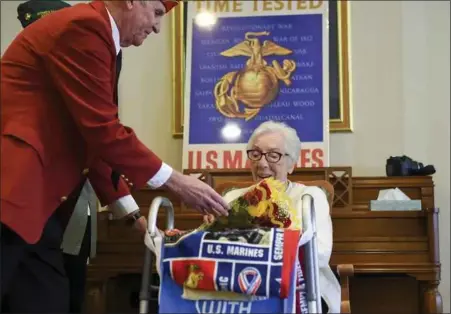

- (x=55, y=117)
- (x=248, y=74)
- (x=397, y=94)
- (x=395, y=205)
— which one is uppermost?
(x=248, y=74)

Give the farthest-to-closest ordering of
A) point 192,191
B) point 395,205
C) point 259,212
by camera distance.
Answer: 1. point 395,205
2. point 259,212
3. point 192,191

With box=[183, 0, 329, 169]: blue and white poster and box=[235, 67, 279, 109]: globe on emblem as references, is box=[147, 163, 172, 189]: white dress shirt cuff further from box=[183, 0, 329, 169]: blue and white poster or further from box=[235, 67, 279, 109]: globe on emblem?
box=[235, 67, 279, 109]: globe on emblem

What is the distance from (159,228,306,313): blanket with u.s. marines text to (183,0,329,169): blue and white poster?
170 cm

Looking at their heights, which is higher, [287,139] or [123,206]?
[287,139]

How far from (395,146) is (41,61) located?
2326mm

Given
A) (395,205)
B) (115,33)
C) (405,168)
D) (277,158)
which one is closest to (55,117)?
(115,33)

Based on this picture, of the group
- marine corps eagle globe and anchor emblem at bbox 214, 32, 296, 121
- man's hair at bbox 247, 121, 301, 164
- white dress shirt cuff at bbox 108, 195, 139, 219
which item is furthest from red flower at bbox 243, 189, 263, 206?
marine corps eagle globe and anchor emblem at bbox 214, 32, 296, 121

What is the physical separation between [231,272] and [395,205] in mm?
1544

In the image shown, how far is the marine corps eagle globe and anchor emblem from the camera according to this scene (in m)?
3.38

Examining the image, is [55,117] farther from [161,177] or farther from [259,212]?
[259,212]

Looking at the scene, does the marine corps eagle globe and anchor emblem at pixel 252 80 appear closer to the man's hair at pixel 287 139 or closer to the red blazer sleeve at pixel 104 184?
the man's hair at pixel 287 139

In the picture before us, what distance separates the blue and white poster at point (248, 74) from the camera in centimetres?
332

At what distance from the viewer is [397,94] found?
341cm

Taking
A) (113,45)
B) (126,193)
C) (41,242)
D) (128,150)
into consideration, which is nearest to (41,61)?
(113,45)
